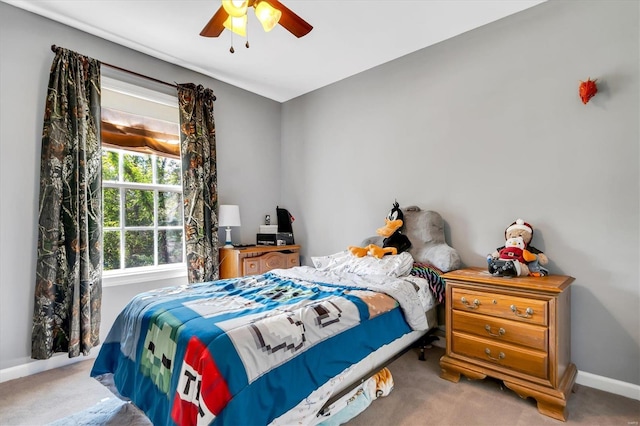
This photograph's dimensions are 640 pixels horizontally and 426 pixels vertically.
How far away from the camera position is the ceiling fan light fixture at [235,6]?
1.61 m

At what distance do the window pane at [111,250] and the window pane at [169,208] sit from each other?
0.42 m

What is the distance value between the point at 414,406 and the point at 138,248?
2.76 meters

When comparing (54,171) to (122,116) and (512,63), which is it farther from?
(512,63)

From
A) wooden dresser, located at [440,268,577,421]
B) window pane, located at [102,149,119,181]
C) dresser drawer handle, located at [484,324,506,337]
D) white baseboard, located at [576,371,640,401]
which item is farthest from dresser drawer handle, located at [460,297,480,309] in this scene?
window pane, located at [102,149,119,181]

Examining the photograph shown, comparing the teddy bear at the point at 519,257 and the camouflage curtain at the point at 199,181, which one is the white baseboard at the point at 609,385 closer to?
the teddy bear at the point at 519,257

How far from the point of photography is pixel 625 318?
1.98 meters

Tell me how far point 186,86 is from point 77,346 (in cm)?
253

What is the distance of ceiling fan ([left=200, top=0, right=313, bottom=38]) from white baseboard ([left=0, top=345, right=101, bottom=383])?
2.71m

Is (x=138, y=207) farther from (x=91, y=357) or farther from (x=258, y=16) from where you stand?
(x=258, y=16)

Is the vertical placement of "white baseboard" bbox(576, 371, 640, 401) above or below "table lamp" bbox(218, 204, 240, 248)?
below

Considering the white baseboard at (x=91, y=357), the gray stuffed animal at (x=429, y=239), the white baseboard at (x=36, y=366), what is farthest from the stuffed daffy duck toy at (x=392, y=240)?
the white baseboard at (x=36, y=366)

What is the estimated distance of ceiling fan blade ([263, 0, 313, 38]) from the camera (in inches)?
67.8

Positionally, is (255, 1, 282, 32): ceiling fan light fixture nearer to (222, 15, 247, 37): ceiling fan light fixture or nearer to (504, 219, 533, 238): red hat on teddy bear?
(222, 15, 247, 37): ceiling fan light fixture

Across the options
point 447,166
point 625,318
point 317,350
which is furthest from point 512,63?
point 317,350
